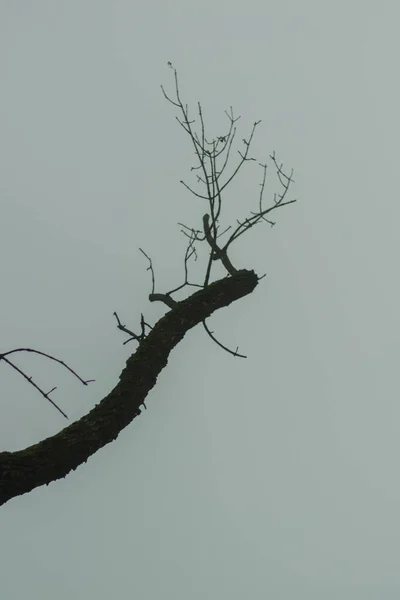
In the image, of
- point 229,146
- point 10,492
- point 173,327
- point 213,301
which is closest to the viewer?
point 10,492

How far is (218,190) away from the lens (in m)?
4.56

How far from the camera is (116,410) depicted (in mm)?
3246

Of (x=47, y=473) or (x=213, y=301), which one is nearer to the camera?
(x=47, y=473)

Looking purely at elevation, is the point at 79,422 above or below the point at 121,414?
below

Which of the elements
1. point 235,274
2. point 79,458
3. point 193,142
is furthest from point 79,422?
point 193,142

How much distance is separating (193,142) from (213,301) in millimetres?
1419

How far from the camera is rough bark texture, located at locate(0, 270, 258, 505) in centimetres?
281

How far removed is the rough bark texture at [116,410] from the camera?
9.23 feet

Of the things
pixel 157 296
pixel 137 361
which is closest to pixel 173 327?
pixel 137 361

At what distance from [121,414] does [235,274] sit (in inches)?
61.7

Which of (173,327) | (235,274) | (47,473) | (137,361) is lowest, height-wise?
(47,473)

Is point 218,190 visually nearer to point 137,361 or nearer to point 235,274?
point 235,274

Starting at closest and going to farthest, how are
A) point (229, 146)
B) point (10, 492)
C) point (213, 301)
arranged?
point (10, 492)
point (213, 301)
point (229, 146)

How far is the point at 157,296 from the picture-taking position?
4586 mm
